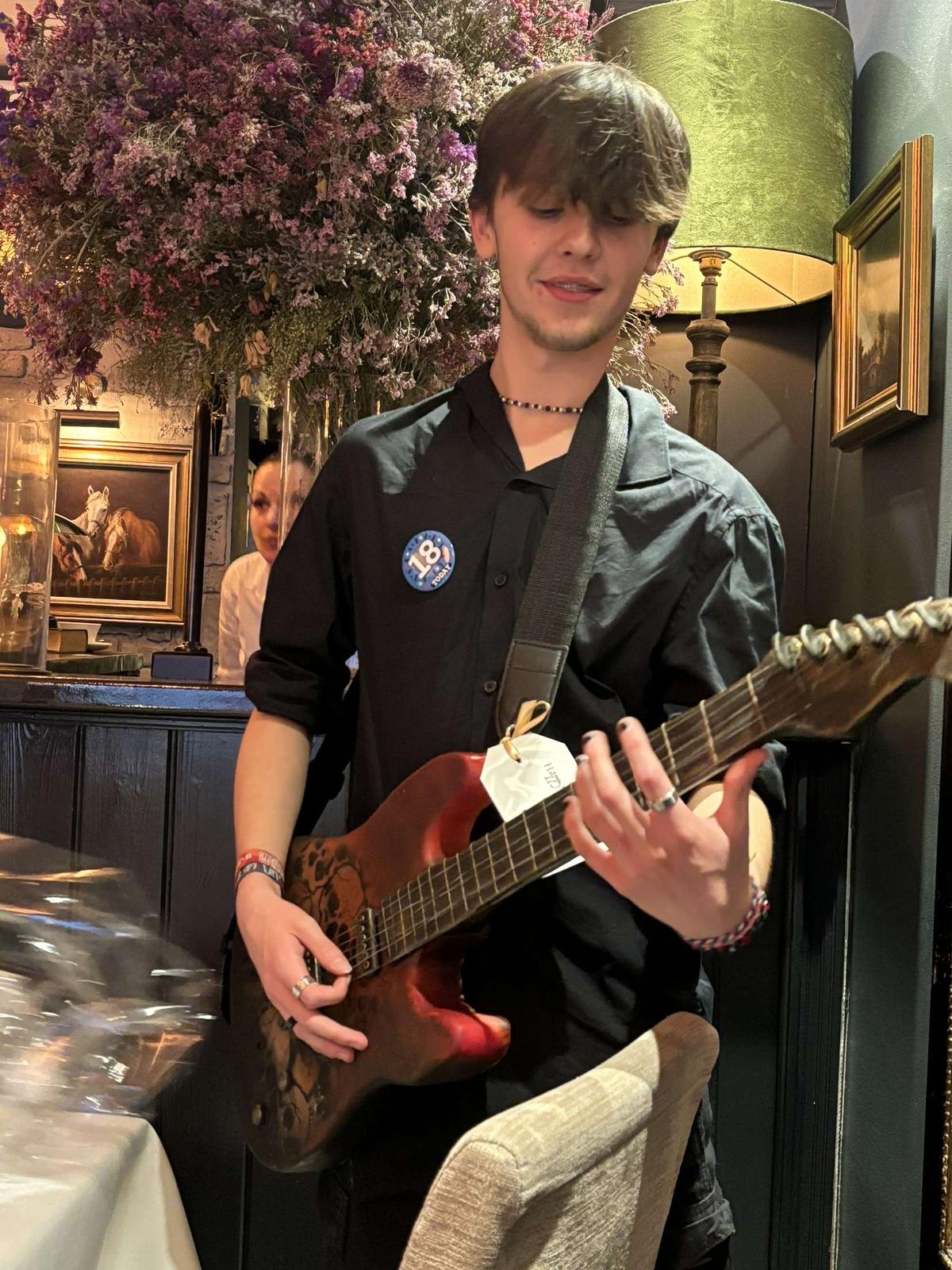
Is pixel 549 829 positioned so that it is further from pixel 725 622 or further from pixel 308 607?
pixel 308 607

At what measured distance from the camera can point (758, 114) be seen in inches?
77.4

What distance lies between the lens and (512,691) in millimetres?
1078

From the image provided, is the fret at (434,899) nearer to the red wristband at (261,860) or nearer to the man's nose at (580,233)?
the red wristband at (261,860)

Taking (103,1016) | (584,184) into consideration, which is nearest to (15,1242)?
(103,1016)

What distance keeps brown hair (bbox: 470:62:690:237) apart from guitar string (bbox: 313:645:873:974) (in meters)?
0.51

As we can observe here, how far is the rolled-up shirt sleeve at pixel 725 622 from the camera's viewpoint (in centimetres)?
108

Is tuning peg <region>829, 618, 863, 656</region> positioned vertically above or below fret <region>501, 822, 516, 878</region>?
above

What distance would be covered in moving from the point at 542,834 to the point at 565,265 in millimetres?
508

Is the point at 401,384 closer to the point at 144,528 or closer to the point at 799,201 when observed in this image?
the point at 799,201

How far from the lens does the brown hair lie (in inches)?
43.3

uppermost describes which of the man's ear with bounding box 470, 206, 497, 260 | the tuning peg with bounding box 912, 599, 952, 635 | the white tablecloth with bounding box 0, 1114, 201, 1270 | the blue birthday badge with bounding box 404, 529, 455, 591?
the man's ear with bounding box 470, 206, 497, 260

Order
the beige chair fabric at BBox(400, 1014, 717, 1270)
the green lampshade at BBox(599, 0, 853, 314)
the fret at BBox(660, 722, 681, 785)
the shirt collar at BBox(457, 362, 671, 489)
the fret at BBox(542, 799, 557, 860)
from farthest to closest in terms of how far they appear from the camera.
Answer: the green lampshade at BBox(599, 0, 853, 314), the shirt collar at BBox(457, 362, 671, 489), the fret at BBox(542, 799, 557, 860), the fret at BBox(660, 722, 681, 785), the beige chair fabric at BBox(400, 1014, 717, 1270)

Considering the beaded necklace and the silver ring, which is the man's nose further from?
the silver ring

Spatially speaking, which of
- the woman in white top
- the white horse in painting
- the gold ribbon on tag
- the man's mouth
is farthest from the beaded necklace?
the white horse in painting
